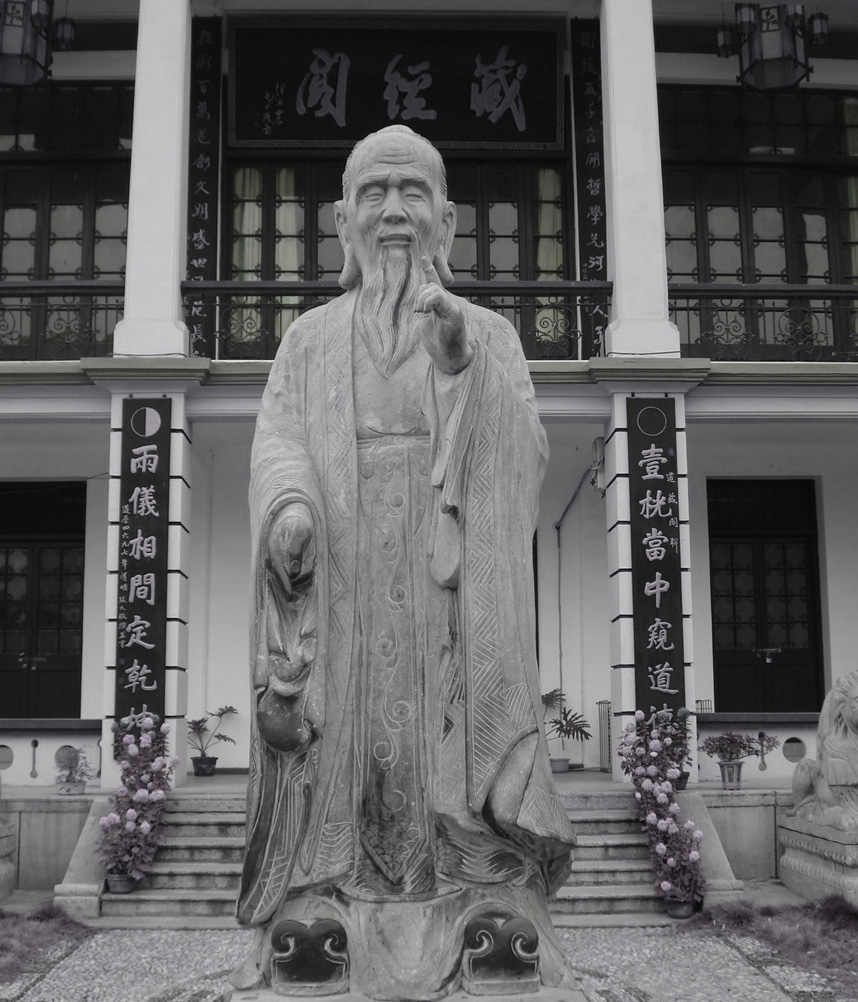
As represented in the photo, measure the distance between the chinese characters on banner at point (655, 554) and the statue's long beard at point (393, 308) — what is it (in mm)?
6930

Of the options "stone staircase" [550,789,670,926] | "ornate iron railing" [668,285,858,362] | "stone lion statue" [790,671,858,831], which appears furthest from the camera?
"ornate iron railing" [668,285,858,362]

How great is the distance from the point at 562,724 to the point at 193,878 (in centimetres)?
500

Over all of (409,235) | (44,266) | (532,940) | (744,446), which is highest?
(44,266)

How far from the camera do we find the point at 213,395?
10.8m

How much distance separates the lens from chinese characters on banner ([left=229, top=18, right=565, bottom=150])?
492 inches

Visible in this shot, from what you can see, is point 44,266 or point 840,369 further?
point 44,266

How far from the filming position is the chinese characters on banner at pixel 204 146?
41.5ft

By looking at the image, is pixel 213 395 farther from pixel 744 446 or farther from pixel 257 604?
pixel 257 604

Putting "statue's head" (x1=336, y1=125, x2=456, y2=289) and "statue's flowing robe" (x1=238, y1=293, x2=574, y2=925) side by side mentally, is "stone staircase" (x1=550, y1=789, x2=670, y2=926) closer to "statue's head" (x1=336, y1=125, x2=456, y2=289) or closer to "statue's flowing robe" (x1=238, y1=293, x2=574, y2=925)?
"statue's flowing robe" (x1=238, y1=293, x2=574, y2=925)

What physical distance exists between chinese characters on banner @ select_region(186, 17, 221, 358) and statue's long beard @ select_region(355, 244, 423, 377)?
9479mm

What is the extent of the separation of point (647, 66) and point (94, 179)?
252 inches

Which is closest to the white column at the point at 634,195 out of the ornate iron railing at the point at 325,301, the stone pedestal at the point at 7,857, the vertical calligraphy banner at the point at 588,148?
the ornate iron railing at the point at 325,301

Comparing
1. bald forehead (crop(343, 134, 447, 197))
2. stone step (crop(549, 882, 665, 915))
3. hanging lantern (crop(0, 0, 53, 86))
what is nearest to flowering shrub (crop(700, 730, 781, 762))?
stone step (crop(549, 882, 665, 915))

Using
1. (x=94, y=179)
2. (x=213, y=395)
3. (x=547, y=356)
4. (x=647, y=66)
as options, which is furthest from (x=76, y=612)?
(x=647, y=66)
